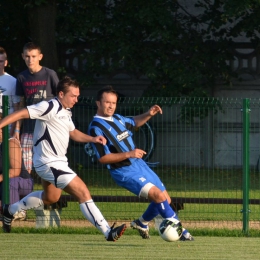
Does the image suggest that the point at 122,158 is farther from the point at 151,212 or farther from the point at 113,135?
the point at 151,212

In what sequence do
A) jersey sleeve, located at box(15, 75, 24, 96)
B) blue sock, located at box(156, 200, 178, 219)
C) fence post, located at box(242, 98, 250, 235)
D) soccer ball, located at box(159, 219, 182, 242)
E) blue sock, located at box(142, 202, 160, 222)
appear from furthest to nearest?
jersey sleeve, located at box(15, 75, 24, 96), fence post, located at box(242, 98, 250, 235), blue sock, located at box(142, 202, 160, 222), blue sock, located at box(156, 200, 178, 219), soccer ball, located at box(159, 219, 182, 242)

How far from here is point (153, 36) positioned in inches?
699

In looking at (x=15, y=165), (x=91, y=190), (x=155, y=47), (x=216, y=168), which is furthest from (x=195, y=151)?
(x=155, y=47)

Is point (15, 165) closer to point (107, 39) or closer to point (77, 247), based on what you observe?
point (77, 247)

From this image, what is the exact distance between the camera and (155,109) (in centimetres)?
1081

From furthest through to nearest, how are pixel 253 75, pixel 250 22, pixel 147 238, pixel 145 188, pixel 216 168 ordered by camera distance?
1. pixel 253 75
2. pixel 250 22
3. pixel 216 168
4. pixel 147 238
5. pixel 145 188

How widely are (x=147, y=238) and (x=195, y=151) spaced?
1626 mm

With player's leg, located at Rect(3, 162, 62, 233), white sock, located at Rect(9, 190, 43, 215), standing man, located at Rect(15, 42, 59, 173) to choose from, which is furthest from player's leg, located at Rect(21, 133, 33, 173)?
white sock, located at Rect(9, 190, 43, 215)

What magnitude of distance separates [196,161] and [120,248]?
242 centimetres

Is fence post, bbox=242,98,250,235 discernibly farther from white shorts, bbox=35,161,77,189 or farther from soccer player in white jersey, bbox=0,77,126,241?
white shorts, bbox=35,161,77,189

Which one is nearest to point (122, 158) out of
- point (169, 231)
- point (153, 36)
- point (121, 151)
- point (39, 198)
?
point (121, 151)

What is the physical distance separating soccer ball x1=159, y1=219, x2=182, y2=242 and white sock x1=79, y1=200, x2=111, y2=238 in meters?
0.59

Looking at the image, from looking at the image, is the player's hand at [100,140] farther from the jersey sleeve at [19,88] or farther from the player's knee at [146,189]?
the jersey sleeve at [19,88]

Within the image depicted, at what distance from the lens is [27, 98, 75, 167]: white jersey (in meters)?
10.1
